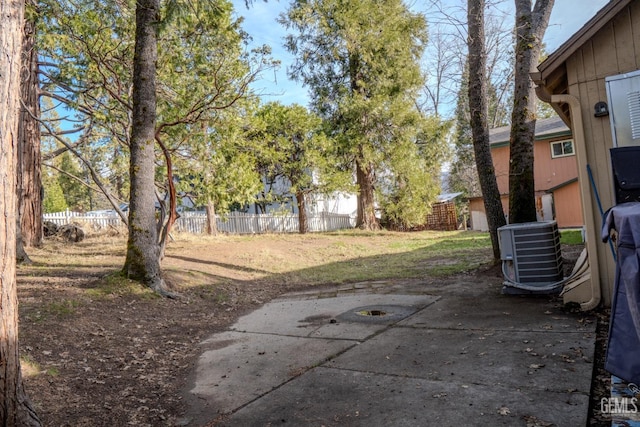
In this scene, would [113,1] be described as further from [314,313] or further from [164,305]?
[314,313]

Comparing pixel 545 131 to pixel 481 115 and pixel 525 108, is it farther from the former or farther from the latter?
pixel 525 108

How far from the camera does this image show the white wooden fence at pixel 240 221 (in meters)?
17.9

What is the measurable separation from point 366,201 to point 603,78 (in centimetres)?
1726

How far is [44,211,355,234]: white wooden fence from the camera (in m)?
17.9

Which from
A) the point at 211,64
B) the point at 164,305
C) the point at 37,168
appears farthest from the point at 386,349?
the point at 37,168

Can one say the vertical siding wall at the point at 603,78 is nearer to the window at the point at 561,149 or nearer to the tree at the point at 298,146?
the tree at the point at 298,146

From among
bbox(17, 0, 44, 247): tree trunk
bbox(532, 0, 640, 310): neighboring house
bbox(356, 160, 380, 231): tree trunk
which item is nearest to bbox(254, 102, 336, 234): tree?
bbox(356, 160, 380, 231): tree trunk

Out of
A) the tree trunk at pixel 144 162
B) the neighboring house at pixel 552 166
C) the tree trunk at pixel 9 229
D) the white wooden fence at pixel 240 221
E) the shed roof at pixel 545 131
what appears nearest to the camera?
the tree trunk at pixel 9 229

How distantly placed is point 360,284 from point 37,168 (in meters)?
8.87

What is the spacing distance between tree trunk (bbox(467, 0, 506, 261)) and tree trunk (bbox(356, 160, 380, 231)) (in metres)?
13.6

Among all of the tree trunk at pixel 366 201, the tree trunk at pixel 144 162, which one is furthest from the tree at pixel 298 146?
the tree trunk at pixel 144 162

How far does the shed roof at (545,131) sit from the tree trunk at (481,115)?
42.2 ft

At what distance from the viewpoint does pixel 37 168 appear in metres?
10.9

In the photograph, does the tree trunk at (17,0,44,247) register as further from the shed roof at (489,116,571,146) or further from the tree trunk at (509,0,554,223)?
the shed roof at (489,116,571,146)
